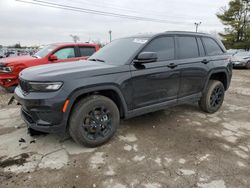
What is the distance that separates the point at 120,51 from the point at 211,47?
229 cm

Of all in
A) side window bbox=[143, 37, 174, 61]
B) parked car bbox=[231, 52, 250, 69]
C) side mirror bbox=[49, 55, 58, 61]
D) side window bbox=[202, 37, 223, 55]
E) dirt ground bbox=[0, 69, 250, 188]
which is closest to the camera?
dirt ground bbox=[0, 69, 250, 188]

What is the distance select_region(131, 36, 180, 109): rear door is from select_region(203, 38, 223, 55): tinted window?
3.64 ft

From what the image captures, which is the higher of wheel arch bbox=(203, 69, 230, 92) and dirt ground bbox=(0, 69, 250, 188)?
wheel arch bbox=(203, 69, 230, 92)

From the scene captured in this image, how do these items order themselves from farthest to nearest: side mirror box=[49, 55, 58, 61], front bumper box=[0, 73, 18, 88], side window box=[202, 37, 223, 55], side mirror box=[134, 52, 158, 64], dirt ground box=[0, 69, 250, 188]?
side mirror box=[49, 55, 58, 61] < front bumper box=[0, 73, 18, 88] < side window box=[202, 37, 223, 55] < side mirror box=[134, 52, 158, 64] < dirt ground box=[0, 69, 250, 188]

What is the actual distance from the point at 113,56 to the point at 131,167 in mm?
1928

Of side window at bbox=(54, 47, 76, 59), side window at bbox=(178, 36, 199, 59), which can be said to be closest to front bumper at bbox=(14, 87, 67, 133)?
side window at bbox=(178, 36, 199, 59)

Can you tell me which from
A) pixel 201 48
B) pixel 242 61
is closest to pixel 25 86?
pixel 201 48

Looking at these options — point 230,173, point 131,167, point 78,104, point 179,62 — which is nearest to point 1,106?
point 78,104

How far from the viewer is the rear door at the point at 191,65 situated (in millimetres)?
3856

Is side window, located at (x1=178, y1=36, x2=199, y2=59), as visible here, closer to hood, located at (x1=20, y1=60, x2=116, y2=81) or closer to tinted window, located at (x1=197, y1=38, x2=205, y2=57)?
tinted window, located at (x1=197, y1=38, x2=205, y2=57)

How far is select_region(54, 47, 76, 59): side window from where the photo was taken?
6.39 metres

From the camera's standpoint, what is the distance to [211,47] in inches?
176

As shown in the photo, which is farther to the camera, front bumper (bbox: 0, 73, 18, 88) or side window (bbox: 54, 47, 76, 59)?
side window (bbox: 54, 47, 76, 59)

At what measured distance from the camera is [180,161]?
2723 mm
